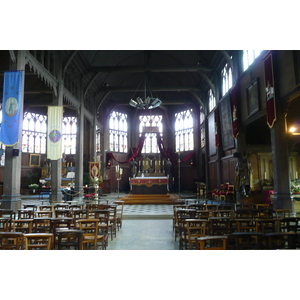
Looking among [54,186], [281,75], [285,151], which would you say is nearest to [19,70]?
[54,186]

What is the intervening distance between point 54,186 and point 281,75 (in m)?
11.5

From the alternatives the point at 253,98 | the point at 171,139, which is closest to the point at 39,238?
the point at 253,98

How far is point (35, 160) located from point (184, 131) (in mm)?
14706

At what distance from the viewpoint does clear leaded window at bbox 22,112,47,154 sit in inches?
998

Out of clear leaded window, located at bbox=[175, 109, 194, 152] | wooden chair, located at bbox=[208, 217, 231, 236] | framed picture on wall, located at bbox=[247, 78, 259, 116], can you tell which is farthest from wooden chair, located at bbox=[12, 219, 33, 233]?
clear leaded window, located at bbox=[175, 109, 194, 152]

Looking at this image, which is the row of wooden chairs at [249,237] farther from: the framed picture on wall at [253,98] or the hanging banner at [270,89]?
the framed picture on wall at [253,98]

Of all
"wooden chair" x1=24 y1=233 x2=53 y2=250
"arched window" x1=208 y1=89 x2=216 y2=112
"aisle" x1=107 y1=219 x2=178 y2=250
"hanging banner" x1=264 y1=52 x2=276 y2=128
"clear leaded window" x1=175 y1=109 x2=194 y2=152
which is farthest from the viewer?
"clear leaded window" x1=175 y1=109 x2=194 y2=152

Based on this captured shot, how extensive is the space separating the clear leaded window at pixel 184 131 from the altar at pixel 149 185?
989cm

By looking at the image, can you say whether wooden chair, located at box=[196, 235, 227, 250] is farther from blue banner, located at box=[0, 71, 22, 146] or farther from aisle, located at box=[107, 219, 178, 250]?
blue banner, located at box=[0, 71, 22, 146]

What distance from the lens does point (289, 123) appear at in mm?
11352

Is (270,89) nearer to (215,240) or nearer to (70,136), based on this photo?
(215,240)

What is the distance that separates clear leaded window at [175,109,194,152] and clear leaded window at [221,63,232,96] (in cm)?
979

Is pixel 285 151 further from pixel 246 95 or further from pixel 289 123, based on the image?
pixel 246 95

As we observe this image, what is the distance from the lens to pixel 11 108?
1018 cm
